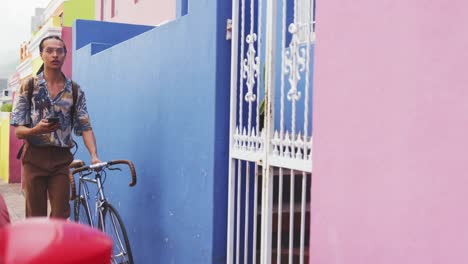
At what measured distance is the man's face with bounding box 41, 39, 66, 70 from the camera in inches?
178

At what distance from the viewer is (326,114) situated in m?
2.62

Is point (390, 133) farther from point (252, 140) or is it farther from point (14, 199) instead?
point (14, 199)

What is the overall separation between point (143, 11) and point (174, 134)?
876 centimetres

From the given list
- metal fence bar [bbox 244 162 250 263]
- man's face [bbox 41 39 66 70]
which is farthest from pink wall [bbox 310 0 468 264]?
man's face [bbox 41 39 66 70]

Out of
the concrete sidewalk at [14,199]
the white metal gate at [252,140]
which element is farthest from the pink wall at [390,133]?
the concrete sidewalk at [14,199]

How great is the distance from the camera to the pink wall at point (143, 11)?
36.7 feet

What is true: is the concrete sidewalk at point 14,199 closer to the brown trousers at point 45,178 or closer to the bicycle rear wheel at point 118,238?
the bicycle rear wheel at point 118,238

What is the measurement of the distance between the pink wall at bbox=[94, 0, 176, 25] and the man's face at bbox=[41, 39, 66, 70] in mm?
6302

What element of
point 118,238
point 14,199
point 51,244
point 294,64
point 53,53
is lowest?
point 14,199

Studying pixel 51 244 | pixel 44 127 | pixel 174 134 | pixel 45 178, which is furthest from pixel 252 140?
pixel 51 244

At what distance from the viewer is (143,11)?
12727mm

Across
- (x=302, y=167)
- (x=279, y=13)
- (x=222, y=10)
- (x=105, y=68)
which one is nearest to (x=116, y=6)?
(x=105, y=68)

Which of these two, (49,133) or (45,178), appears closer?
(49,133)

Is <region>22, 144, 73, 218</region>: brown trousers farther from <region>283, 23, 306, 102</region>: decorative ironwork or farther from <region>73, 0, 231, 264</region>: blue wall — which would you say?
<region>283, 23, 306, 102</region>: decorative ironwork
